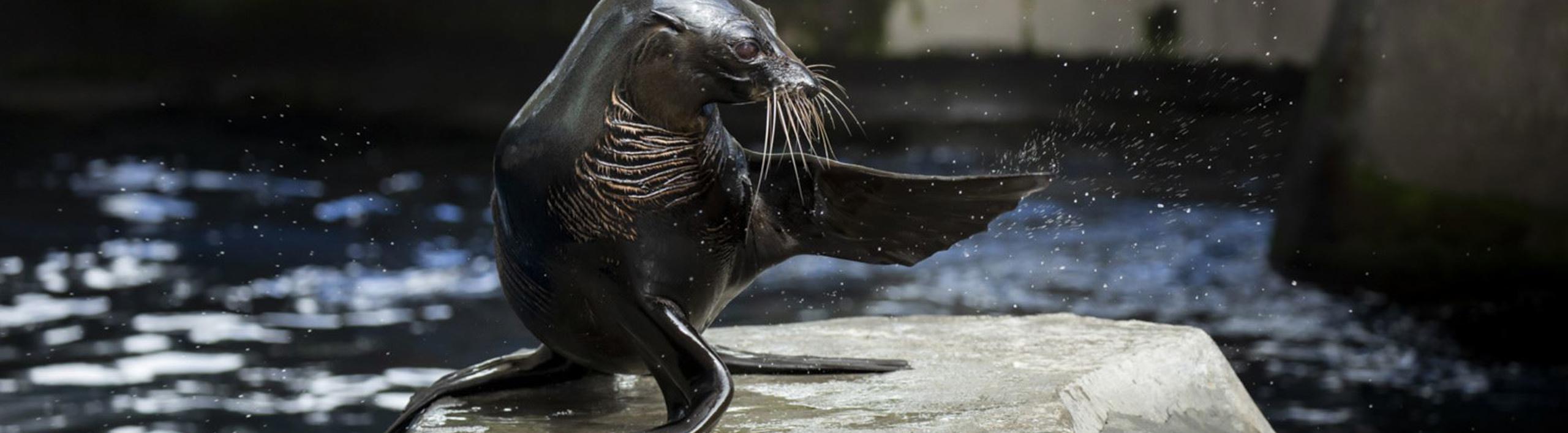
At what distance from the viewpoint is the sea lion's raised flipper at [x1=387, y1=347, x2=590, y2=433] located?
3100 millimetres

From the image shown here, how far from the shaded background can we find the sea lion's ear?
138cm

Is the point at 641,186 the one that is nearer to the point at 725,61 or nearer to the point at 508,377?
the point at 725,61

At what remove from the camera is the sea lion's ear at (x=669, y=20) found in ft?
8.93

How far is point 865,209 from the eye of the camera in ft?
10.4

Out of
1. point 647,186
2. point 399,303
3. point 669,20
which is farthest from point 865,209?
point 399,303

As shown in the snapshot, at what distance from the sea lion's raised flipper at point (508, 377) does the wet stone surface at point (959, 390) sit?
0.02 meters

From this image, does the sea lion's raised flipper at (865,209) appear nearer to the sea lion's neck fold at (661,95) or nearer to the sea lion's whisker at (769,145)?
the sea lion's whisker at (769,145)

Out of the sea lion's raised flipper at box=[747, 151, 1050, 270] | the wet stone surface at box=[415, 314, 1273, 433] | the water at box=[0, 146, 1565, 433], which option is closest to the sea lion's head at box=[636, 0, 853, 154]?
the sea lion's raised flipper at box=[747, 151, 1050, 270]

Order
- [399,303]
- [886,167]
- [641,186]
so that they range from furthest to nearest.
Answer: [886,167], [399,303], [641,186]

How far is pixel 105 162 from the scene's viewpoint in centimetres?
912

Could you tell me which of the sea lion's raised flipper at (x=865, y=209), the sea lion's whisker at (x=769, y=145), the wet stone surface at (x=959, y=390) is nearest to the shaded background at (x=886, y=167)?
the wet stone surface at (x=959, y=390)

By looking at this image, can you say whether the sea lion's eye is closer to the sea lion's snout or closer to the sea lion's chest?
the sea lion's snout

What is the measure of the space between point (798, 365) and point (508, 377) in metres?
0.52

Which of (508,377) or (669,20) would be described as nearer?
(669,20)
